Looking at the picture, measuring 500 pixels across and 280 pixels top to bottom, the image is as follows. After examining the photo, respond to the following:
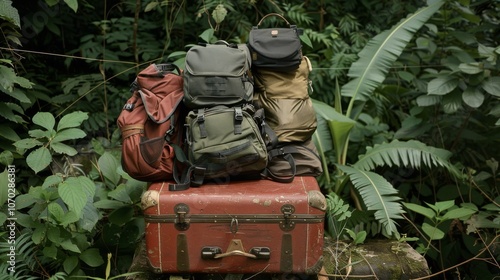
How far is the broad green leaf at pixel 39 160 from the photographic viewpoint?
340 centimetres

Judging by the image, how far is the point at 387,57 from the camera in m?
4.65

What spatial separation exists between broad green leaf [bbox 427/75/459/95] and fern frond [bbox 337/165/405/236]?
2.91ft

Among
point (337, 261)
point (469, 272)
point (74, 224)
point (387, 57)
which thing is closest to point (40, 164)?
point (74, 224)

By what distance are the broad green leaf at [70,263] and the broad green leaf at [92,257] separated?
53 mm

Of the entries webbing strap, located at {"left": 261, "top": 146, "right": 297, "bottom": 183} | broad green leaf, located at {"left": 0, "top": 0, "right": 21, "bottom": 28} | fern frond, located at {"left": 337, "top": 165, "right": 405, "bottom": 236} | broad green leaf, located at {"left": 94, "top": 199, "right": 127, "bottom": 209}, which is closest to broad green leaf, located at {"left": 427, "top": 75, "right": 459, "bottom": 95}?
fern frond, located at {"left": 337, "top": 165, "right": 405, "bottom": 236}

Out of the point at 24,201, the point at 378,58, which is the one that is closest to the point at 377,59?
the point at 378,58

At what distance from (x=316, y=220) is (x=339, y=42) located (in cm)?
274

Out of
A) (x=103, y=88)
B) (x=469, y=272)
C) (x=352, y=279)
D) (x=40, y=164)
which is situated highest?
(x=40, y=164)

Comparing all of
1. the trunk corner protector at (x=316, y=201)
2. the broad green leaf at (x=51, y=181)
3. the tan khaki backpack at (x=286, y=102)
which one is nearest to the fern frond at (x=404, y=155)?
the tan khaki backpack at (x=286, y=102)

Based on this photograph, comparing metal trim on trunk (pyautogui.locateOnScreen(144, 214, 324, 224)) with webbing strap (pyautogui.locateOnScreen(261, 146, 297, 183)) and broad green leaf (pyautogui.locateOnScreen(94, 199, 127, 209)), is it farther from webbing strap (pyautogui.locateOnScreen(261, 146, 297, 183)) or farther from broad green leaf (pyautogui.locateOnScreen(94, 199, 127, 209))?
broad green leaf (pyautogui.locateOnScreen(94, 199, 127, 209))

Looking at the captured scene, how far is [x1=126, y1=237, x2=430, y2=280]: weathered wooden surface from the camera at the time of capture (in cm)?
345

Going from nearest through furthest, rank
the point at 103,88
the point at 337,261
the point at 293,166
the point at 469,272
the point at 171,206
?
the point at 171,206 < the point at 293,166 < the point at 337,261 < the point at 469,272 < the point at 103,88

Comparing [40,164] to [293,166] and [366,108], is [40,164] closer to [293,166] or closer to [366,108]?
[293,166]

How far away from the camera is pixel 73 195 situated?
328 centimetres
